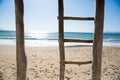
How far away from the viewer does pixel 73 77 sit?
6.11 m

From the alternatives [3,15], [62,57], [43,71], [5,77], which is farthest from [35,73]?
[3,15]

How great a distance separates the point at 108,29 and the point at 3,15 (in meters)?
19.4

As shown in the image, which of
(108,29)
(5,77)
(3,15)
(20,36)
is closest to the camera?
(20,36)

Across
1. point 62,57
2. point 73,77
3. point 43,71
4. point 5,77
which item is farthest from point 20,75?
point 43,71

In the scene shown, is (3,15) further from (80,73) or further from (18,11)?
(18,11)

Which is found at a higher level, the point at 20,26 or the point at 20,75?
the point at 20,26

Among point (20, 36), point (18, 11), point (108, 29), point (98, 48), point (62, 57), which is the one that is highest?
point (18, 11)

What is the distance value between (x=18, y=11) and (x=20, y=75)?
0.96 meters

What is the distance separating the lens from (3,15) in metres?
32.7

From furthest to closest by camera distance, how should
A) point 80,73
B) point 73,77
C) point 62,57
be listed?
point 80,73
point 73,77
point 62,57

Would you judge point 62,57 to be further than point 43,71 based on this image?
No

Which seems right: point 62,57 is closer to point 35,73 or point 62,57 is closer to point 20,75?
point 20,75

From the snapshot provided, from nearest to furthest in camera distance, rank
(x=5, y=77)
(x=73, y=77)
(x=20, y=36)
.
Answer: (x=20, y=36)
(x=5, y=77)
(x=73, y=77)

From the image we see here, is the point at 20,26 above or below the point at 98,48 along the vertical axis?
above
